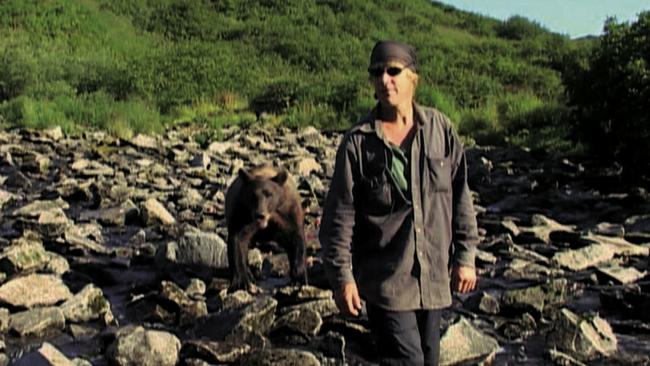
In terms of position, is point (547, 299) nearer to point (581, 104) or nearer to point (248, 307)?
point (248, 307)

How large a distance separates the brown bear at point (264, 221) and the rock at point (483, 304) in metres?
1.37

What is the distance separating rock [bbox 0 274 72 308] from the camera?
5684 mm

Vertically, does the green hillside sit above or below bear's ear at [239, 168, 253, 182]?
below

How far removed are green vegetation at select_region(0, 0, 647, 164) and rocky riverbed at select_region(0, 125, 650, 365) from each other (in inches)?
211

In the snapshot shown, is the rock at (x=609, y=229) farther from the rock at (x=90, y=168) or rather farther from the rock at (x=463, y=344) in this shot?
the rock at (x=90, y=168)

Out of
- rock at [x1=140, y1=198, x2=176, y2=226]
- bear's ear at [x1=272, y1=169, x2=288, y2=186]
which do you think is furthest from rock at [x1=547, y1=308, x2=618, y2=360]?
rock at [x1=140, y1=198, x2=176, y2=226]

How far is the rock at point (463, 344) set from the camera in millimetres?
4754

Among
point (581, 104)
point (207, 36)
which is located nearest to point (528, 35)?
point (207, 36)

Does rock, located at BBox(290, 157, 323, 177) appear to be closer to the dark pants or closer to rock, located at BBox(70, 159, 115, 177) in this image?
rock, located at BBox(70, 159, 115, 177)

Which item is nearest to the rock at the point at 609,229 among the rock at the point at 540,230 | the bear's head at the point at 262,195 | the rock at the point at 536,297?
the rock at the point at 540,230

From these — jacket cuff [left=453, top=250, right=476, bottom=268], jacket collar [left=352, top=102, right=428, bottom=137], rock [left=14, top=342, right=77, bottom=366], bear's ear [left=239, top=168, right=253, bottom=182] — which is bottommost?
rock [left=14, top=342, right=77, bottom=366]

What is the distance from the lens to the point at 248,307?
5.33 m

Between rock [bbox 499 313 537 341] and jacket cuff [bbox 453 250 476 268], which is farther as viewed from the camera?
rock [bbox 499 313 537 341]

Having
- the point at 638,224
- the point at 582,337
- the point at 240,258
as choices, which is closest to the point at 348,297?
the point at 582,337
